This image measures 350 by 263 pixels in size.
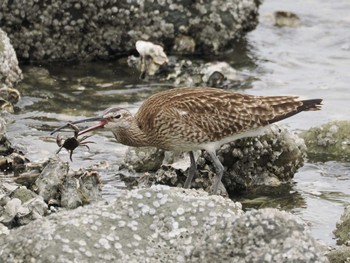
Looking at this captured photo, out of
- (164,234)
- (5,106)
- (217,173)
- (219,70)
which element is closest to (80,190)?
(217,173)

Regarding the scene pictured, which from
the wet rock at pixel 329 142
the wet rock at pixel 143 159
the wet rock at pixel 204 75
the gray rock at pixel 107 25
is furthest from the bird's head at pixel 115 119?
the gray rock at pixel 107 25

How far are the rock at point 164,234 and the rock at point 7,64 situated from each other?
19.9 ft

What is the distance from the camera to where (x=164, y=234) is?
301 inches

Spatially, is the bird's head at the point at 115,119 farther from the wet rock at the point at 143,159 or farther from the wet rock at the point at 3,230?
the wet rock at the point at 3,230

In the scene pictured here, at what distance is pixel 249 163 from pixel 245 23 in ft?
19.3

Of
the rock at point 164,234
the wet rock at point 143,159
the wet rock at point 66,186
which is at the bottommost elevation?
the wet rock at point 143,159

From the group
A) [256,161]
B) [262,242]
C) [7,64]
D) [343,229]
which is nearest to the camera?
[262,242]

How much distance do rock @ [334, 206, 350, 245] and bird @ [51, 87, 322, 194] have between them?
4.93 feet

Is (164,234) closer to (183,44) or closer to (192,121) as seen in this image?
(192,121)

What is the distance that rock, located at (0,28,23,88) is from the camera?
13695 millimetres

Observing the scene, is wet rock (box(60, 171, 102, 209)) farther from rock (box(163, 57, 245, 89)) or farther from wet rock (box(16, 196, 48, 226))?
rock (box(163, 57, 245, 89))

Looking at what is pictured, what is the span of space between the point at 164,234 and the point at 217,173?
307cm

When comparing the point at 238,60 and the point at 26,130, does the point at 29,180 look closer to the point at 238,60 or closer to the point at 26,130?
the point at 26,130

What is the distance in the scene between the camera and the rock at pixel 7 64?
1370 cm
